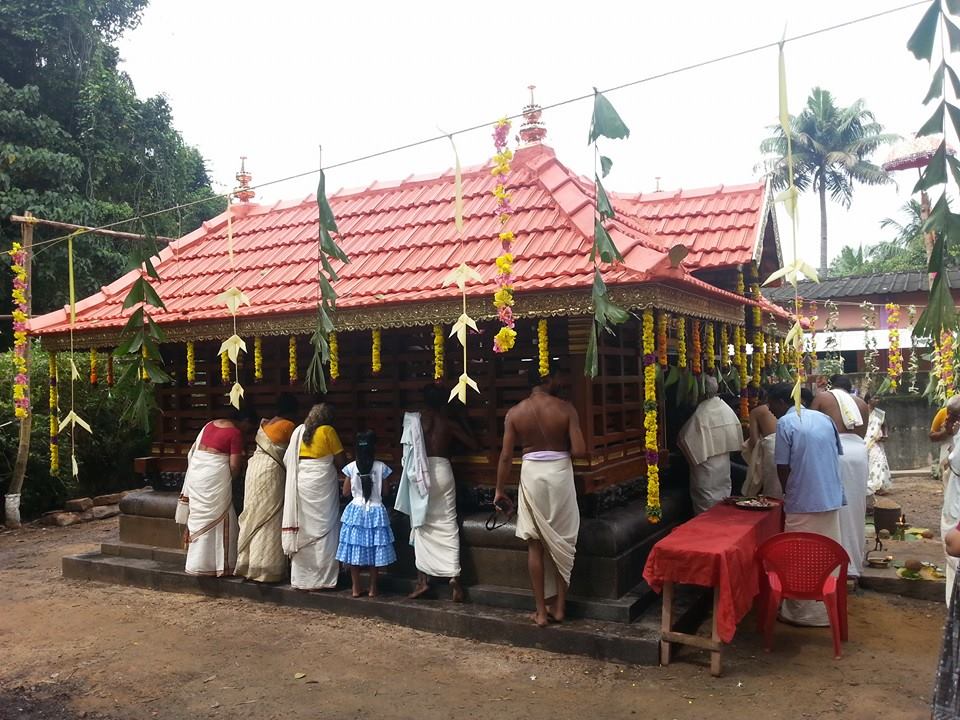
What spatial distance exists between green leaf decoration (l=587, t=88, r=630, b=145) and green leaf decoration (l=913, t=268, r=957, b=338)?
1.86 metres

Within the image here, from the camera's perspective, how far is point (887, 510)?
8391mm

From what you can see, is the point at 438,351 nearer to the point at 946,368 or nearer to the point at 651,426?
the point at 651,426

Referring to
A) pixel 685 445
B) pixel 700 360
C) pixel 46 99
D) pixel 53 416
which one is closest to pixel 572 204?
pixel 700 360

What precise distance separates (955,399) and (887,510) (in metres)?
3.46

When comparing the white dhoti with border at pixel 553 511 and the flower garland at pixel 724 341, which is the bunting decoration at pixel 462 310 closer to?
the white dhoti with border at pixel 553 511

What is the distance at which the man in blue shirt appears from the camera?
5.63m

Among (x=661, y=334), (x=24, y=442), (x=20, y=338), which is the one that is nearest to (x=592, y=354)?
(x=661, y=334)

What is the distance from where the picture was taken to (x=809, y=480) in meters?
5.66

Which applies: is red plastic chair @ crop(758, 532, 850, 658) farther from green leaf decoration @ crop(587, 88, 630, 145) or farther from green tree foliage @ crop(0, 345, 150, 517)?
green tree foliage @ crop(0, 345, 150, 517)

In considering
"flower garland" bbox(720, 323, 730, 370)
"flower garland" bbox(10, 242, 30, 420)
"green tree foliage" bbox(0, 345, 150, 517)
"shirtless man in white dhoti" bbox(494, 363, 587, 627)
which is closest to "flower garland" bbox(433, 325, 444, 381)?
"shirtless man in white dhoti" bbox(494, 363, 587, 627)

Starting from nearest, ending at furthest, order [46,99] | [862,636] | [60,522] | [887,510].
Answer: [862,636], [887,510], [60,522], [46,99]

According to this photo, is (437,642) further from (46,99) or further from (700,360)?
(46,99)

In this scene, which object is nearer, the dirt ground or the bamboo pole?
the dirt ground

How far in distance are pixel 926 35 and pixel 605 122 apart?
1.68 metres
